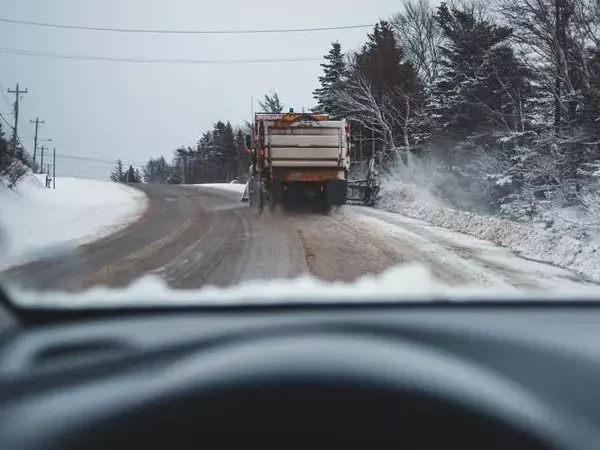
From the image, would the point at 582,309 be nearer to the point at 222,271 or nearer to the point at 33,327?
the point at 222,271

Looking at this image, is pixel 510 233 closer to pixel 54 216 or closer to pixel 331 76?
pixel 331 76

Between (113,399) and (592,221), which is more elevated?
(592,221)

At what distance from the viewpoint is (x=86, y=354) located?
7.57ft

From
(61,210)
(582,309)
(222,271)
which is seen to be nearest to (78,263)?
(61,210)

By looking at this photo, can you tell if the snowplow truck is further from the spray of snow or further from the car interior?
the car interior

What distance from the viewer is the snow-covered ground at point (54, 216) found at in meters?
2.70

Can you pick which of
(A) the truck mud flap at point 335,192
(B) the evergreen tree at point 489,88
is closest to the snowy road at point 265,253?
(A) the truck mud flap at point 335,192

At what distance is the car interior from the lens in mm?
1949

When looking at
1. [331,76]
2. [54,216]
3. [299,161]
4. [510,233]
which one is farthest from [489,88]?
[54,216]

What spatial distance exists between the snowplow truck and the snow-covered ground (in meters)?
1.87

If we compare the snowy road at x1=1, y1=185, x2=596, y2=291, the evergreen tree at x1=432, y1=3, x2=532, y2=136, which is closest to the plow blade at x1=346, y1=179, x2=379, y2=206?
the snowy road at x1=1, y1=185, x2=596, y2=291

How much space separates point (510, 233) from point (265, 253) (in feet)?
6.31

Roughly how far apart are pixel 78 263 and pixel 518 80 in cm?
1704

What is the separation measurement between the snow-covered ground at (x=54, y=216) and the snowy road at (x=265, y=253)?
3.2 inches
